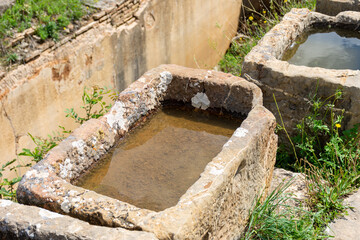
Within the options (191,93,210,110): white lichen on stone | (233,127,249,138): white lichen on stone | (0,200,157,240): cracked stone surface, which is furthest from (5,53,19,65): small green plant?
(233,127,249,138): white lichen on stone

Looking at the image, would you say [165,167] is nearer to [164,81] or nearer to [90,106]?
[164,81]

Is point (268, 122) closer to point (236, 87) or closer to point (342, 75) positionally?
point (236, 87)

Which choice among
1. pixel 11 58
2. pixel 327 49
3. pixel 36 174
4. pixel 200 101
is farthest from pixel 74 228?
pixel 327 49

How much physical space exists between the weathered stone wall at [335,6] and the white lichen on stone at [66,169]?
12.8ft

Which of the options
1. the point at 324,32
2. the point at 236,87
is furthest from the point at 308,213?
the point at 324,32

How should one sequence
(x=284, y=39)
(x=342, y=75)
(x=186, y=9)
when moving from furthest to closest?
1. (x=186, y=9)
2. (x=284, y=39)
3. (x=342, y=75)

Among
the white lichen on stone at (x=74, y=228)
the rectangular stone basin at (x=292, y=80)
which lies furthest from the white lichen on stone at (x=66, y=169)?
the rectangular stone basin at (x=292, y=80)

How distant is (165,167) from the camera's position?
2.59 metres

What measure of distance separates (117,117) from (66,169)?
1.78 ft

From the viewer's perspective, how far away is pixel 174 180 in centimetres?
249

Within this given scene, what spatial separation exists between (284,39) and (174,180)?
88.1 inches

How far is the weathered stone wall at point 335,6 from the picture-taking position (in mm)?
4969

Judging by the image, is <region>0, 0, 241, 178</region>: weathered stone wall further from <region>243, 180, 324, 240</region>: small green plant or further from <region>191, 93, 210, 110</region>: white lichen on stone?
<region>243, 180, 324, 240</region>: small green plant

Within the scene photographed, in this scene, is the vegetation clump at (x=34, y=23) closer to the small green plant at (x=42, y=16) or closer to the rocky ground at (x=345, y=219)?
the small green plant at (x=42, y=16)
